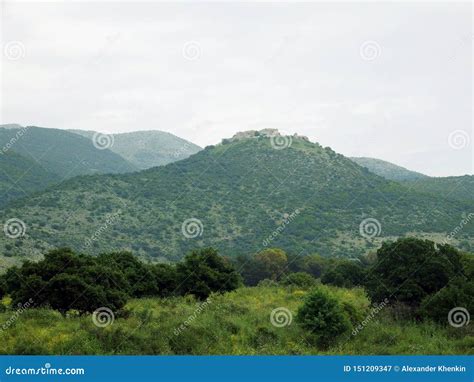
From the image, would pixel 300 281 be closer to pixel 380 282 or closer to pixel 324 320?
pixel 380 282

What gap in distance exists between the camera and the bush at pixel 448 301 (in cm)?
2106

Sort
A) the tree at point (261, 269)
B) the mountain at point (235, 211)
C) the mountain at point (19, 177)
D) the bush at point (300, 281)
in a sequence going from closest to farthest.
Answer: the bush at point (300, 281), the tree at point (261, 269), the mountain at point (235, 211), the mountain at point (19, 177)

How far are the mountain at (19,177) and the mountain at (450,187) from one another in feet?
275

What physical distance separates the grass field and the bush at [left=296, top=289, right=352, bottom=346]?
0.36m

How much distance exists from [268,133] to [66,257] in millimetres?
124038

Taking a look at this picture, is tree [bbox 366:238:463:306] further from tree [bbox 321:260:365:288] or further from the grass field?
tree [bbox 321:260:365:288]

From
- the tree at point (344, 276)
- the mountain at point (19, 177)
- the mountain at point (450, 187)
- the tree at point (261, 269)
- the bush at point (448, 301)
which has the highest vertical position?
the mountain at point (450, 187)

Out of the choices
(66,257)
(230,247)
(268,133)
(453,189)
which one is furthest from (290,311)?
(268,133)

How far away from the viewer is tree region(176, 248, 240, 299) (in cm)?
3033

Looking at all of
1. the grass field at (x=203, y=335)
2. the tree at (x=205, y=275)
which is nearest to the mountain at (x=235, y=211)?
the tree at (x=205, y=275)

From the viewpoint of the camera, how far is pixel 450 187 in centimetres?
12006

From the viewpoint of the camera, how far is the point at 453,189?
390 ft

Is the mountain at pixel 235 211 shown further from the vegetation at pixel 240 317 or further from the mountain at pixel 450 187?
the vegetation at pixel 240 317

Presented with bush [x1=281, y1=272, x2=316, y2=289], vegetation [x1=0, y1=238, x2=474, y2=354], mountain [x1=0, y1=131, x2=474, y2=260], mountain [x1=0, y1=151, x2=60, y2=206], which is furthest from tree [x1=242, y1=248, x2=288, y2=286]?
mountain [x1=0, y1=151, x2=60, y2=206]
